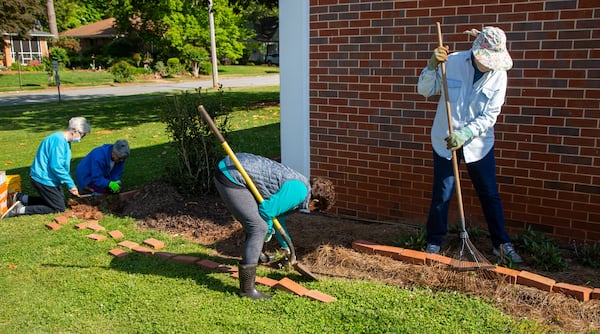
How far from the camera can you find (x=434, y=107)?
5133 millimetres

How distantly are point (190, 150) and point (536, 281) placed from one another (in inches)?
159

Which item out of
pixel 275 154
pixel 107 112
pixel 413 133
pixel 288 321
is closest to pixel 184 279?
pixel 288 321

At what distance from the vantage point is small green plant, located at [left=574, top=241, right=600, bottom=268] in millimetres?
4254

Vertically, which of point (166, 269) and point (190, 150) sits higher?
point (190, 150)

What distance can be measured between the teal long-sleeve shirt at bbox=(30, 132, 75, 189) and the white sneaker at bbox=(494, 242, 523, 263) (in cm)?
471

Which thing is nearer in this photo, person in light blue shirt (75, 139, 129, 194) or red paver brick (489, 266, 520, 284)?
red paver brick (489, 266, 520, 284)

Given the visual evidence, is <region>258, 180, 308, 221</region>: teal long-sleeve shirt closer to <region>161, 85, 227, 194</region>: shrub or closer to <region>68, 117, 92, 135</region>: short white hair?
<region>161, 85, 227, 194</region>: shrub

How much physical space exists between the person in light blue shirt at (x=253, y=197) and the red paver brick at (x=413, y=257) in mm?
1034

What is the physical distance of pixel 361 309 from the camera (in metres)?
3.67

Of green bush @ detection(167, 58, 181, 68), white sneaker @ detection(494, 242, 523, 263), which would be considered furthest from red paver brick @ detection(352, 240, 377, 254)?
green bush @ detection(167, 58, 181, 68)

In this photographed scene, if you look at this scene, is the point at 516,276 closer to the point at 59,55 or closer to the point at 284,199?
the point at 284,199

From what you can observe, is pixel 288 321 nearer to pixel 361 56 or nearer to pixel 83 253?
pixel 83 253

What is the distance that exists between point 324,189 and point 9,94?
24.7 m

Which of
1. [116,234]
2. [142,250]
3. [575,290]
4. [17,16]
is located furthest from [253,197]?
[17,16]
